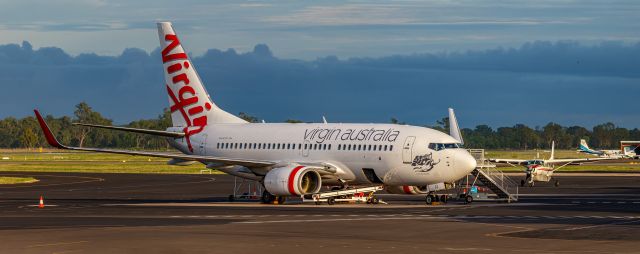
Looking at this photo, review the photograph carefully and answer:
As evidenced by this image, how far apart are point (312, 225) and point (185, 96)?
25755 mm

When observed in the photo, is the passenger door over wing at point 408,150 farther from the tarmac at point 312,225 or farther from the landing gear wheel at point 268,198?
the landing gear wheel at point 268,198

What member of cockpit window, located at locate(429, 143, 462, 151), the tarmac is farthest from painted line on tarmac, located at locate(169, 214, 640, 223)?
cockpit window, located at locate(429, 143, 462, 151)

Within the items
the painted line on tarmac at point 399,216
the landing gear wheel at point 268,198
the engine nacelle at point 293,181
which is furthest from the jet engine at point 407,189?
the painted line on tarmac at point 399,216

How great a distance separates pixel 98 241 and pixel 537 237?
13379 millimetres

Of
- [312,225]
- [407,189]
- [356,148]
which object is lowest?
[312,225]

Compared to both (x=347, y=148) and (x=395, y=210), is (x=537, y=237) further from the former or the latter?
(x=347, y=148)

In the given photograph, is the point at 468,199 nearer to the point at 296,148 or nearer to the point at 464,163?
the point at 464,163

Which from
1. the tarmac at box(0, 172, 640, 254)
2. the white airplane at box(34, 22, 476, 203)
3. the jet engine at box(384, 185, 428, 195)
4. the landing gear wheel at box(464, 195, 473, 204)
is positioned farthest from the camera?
the jet engine at box(384, 185, 428, 195)

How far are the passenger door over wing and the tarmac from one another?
2.30 m

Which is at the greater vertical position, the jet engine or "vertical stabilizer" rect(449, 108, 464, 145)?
"vertical stabilizer" rect(449, 108, 464, 145)

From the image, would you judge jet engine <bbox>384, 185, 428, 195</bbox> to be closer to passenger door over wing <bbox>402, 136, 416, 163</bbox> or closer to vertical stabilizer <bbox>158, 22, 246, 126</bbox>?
passenger door over wing <bbox>402, 136, 416, 163</bbox>

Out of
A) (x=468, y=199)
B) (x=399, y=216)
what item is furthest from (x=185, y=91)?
(x=399, y=216)

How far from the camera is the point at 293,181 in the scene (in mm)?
57438

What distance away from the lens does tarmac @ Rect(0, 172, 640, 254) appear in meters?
33.2
